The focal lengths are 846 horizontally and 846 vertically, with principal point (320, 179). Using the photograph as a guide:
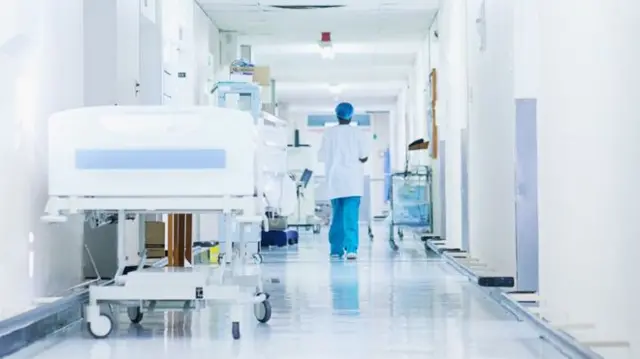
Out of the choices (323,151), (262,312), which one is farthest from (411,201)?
(262,312)

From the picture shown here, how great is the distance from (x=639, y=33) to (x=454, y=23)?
5329mm

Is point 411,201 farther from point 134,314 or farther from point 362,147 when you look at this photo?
point 134,314

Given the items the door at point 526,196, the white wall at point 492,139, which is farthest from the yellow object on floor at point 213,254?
the door at point 526,196

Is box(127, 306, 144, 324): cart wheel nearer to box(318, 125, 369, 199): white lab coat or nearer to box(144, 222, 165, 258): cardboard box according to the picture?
box(144, 222, 165, 258): cardboard box

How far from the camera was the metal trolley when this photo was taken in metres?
9.27

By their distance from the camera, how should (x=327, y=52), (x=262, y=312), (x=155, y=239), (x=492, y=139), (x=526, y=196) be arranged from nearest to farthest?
(x=262, y=312), (x=526, y=196), (x=492, y=139), (x=155, y=239), (x=327, y=52)

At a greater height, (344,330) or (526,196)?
(526,196)

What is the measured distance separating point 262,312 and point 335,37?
820 cm

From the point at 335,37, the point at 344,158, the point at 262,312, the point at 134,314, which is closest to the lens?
the point at 262,312

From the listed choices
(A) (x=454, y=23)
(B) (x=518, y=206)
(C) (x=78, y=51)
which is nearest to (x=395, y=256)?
(A) (x=454, y=23)

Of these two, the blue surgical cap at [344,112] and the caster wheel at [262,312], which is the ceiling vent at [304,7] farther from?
the caster wheel at [262,312]

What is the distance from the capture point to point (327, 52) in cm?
1279

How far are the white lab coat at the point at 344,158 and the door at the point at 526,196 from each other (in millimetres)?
3916

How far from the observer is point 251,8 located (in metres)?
9.57
